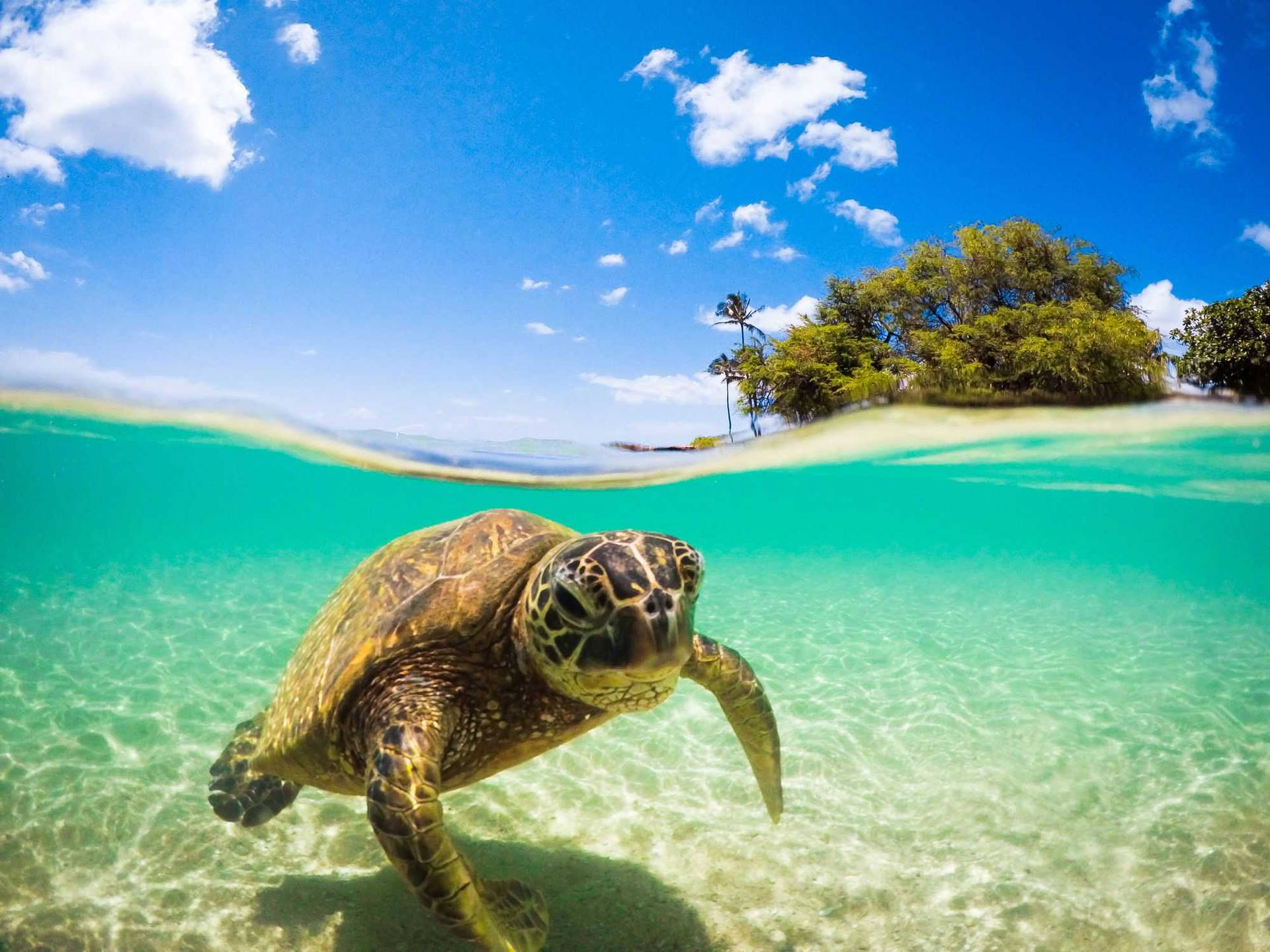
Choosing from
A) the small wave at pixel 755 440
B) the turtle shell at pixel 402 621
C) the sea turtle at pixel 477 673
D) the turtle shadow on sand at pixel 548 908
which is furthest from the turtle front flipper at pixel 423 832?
the small wave at pixel 755 440

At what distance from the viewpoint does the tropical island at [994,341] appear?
15000 millimetres

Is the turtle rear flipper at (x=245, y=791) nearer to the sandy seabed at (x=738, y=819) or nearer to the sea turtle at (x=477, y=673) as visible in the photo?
the sandy seabed at (x=738, y=819)

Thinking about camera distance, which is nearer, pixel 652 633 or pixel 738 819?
pixel 652 633

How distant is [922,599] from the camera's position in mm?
14445

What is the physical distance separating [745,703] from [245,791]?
299cm

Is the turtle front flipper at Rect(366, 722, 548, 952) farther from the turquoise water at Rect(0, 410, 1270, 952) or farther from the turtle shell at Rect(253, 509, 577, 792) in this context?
the turquoise water at Rect(0, 410, 1270, 952)

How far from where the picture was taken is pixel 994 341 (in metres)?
18.2

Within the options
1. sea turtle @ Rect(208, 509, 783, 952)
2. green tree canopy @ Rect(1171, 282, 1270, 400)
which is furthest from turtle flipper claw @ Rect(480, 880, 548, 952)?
→ green tree canopy @ Rect(1171, 282, 1270, 400)

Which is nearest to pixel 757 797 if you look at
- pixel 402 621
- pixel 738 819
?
pixel 738 819

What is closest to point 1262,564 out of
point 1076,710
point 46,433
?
point 1076,710

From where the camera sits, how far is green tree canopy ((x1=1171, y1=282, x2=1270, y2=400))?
1434 cm

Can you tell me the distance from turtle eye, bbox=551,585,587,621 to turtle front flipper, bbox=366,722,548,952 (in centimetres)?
76

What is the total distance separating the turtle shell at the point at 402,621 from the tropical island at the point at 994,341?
15893 millimetres

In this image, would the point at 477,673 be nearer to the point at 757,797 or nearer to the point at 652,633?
the point at 652,633
